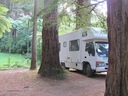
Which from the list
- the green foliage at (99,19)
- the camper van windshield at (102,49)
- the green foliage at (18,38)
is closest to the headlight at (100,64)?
the camper van windshield at (102,49)

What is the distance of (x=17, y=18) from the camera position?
1490 inches

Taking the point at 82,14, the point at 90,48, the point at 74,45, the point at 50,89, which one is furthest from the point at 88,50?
the point at 50,89

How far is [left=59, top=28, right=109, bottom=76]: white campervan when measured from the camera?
12227 mm

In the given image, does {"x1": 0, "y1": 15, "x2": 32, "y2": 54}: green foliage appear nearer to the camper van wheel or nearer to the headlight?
the camper van wheel

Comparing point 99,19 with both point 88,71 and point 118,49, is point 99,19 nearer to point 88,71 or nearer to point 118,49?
point 88,71

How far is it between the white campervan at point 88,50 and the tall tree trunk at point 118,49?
17.5 feet

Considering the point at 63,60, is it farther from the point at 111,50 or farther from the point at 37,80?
the point at 111,50

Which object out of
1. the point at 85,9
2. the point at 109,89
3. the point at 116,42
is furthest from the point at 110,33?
the point at 85,9

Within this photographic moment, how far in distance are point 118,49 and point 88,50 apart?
717 cm

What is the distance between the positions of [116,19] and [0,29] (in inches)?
333

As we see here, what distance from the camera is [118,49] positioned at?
5.80m

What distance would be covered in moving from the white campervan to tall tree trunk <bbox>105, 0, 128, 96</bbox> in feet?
17.5

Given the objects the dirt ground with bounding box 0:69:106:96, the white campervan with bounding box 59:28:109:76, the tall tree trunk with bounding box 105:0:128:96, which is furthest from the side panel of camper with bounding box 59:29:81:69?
the tall tree trunk with bounding box 105:0:128:96

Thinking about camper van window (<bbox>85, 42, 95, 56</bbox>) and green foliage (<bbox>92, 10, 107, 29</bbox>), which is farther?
camper van window (<bbox>85, 42, 95, 56</bbox>)
